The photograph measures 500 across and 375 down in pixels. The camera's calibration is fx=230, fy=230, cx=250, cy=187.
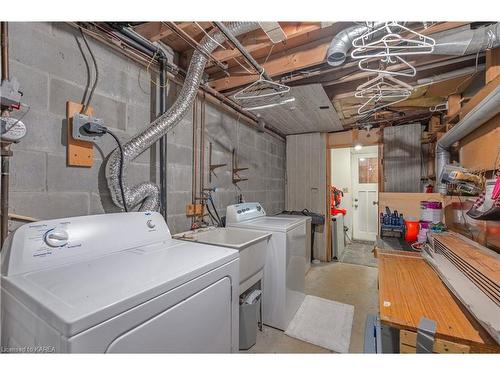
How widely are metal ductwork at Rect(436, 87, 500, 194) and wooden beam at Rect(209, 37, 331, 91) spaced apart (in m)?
1.05

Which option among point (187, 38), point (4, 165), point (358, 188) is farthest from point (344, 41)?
point (358, 188)

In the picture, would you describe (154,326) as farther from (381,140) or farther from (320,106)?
Answer: (381,140)

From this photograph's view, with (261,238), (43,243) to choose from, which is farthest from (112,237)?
(261,238)

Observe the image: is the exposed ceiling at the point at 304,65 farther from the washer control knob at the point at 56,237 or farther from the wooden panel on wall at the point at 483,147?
the washer control knob at the point at 56,237

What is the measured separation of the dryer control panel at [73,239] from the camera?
0.93m

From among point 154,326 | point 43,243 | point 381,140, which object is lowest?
point 154,326

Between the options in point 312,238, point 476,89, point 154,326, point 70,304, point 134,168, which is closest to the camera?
point 70,304

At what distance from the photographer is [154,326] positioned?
821 mm

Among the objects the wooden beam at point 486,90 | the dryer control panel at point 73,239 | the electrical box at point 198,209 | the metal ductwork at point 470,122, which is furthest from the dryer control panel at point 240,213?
the wooden beam at point 486,90

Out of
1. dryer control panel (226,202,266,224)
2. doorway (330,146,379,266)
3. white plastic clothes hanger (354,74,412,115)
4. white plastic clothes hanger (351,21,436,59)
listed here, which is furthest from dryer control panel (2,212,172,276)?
doorway (330,146,379,266)

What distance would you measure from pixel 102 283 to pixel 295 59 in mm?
1970

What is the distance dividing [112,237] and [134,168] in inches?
23.3

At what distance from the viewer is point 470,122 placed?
1.66m

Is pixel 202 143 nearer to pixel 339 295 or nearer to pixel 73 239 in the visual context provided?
pixel 73 239
